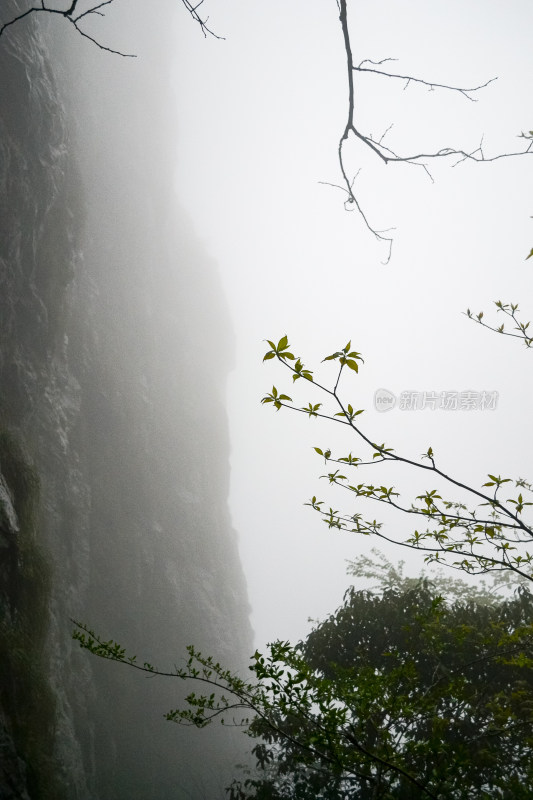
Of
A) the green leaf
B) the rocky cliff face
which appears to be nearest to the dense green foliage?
the green leaf

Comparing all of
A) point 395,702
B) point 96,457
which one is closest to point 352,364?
point 395,702

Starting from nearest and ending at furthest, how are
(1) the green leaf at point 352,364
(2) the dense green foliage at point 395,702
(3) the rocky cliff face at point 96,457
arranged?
(1) the green leaf at point 352,364 < (2) the dense green foliage at point 395,702 < (3) the rocky cliff face at point 96,457

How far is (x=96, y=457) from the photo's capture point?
1708cm

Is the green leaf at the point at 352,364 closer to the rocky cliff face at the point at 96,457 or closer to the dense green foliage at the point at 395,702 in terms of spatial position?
the dense green foliage at the point at 395,702

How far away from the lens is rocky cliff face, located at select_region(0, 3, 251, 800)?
909 centimetres

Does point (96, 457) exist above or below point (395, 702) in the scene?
above

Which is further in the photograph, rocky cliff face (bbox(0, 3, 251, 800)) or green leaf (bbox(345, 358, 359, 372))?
rocky cliff face (bbox(0, 3, 251, 800))

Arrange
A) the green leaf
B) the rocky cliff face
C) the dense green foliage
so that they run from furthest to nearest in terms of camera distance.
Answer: the rocky cliff face → the dense green foliage → the green leaf

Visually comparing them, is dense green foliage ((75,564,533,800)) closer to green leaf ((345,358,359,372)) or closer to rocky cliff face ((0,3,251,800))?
green leaf ((345,358,359,372))

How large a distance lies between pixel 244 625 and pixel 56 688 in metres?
15.0

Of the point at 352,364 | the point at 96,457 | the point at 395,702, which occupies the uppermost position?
the point at 96,457

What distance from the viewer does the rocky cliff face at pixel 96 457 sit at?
909 cm

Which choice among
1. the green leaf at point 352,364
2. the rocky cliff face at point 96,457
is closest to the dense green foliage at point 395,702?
the green leaf at point 352,364

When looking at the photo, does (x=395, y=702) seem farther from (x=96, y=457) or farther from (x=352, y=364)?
(x=96, y=457)
